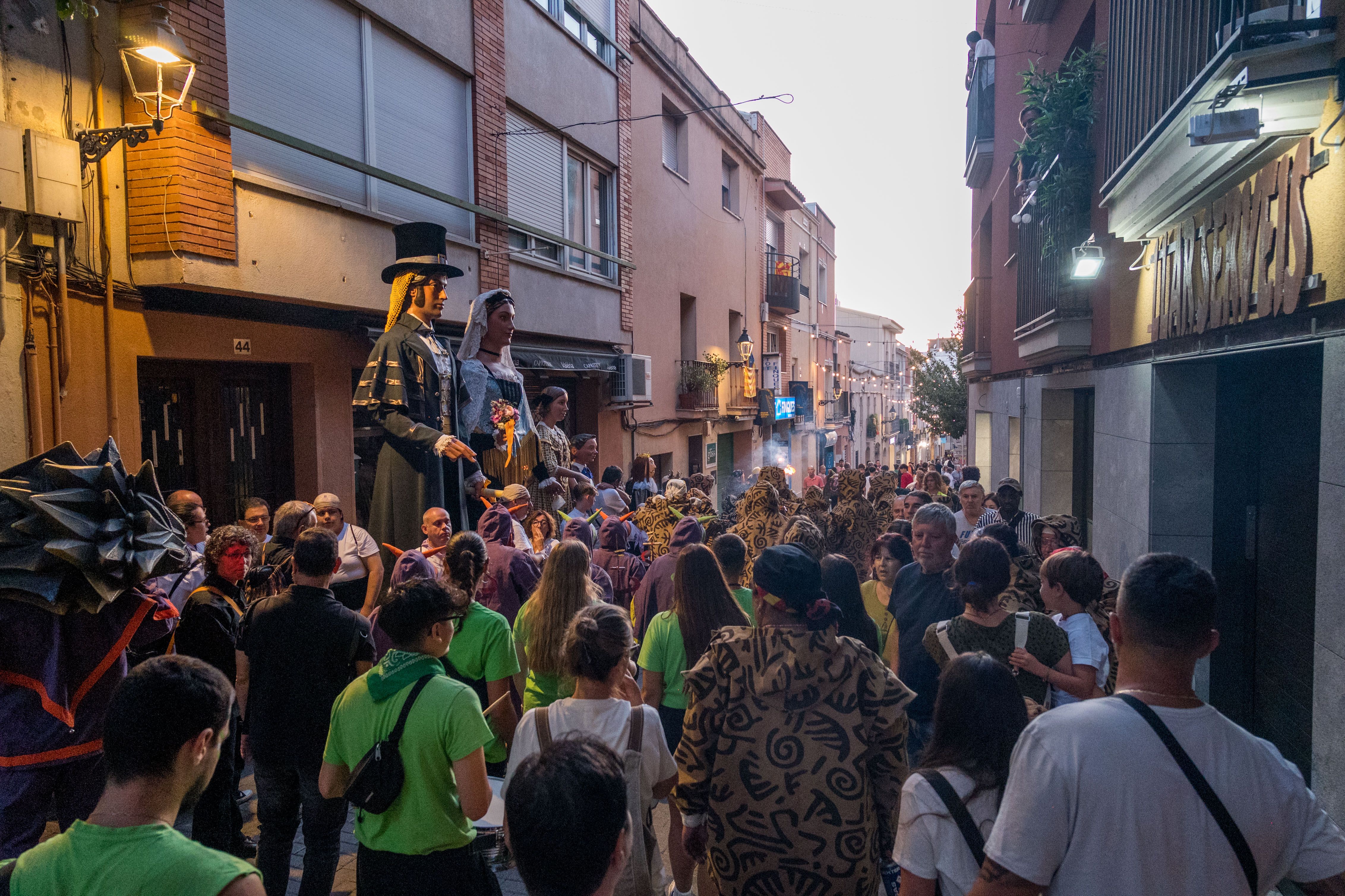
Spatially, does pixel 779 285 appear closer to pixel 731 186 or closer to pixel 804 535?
pixel 731 186

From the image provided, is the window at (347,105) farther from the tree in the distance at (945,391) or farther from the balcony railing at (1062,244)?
the tree in the distance at (945,391)

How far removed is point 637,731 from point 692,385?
16.2 meters

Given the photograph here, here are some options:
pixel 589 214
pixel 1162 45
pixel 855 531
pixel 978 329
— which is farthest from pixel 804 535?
pixel 978 329

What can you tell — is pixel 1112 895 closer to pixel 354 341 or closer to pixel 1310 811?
pixel 1310 811

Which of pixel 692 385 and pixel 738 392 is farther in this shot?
pixel 738 392

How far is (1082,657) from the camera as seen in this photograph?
364 centimetres

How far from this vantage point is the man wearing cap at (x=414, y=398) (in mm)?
5082

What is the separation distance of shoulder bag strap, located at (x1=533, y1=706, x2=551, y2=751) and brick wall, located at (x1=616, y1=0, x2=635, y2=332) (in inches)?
494

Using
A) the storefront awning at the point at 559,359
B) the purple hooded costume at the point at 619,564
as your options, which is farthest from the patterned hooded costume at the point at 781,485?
the storefront awning at the point at 559,359

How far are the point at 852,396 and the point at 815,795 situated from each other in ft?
147

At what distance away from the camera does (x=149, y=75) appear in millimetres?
6020

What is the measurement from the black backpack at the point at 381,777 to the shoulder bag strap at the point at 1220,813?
2.17 m

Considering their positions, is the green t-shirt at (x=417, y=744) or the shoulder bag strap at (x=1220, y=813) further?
the green t-shirt at (x=417, y=744)

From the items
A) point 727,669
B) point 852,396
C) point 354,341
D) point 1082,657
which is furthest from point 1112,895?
point 852,396
